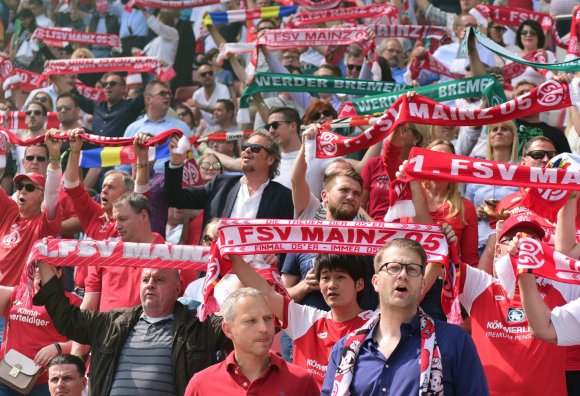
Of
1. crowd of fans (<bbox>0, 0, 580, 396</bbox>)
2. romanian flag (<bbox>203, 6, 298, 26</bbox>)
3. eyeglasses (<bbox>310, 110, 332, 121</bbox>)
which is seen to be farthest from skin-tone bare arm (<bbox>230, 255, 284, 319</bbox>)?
romanian flag (<bbox>203, 6, 298, 26</bbox>)

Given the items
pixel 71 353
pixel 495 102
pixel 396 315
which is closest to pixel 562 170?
pixel 396 315

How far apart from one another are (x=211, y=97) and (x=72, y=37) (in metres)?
2.40

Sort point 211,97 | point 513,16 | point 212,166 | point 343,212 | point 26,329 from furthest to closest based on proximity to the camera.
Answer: point 211,97, point 513,16, point 212,166, point 26,329, point 343,212

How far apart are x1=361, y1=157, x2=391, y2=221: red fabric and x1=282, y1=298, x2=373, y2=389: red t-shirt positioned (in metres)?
2.10

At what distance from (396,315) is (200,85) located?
11.1 metres

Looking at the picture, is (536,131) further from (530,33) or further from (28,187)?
(28,187)

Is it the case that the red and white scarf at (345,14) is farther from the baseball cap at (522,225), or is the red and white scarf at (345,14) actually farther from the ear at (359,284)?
the baseball cap at (522,225)

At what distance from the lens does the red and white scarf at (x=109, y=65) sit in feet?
46.0

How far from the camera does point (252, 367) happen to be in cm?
632

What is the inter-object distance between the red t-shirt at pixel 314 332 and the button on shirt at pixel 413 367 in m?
1.01

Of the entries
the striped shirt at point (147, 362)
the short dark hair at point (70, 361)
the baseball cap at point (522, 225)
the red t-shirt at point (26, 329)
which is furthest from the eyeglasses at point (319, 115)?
the baseball cap at point (522, 225)

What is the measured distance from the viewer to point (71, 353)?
858 cm

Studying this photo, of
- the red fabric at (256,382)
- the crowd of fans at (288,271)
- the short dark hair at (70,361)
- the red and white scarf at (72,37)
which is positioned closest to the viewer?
the crowd of fans at (288,271)

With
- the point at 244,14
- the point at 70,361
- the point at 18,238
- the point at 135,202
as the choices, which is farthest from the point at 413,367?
the point at 244,14
